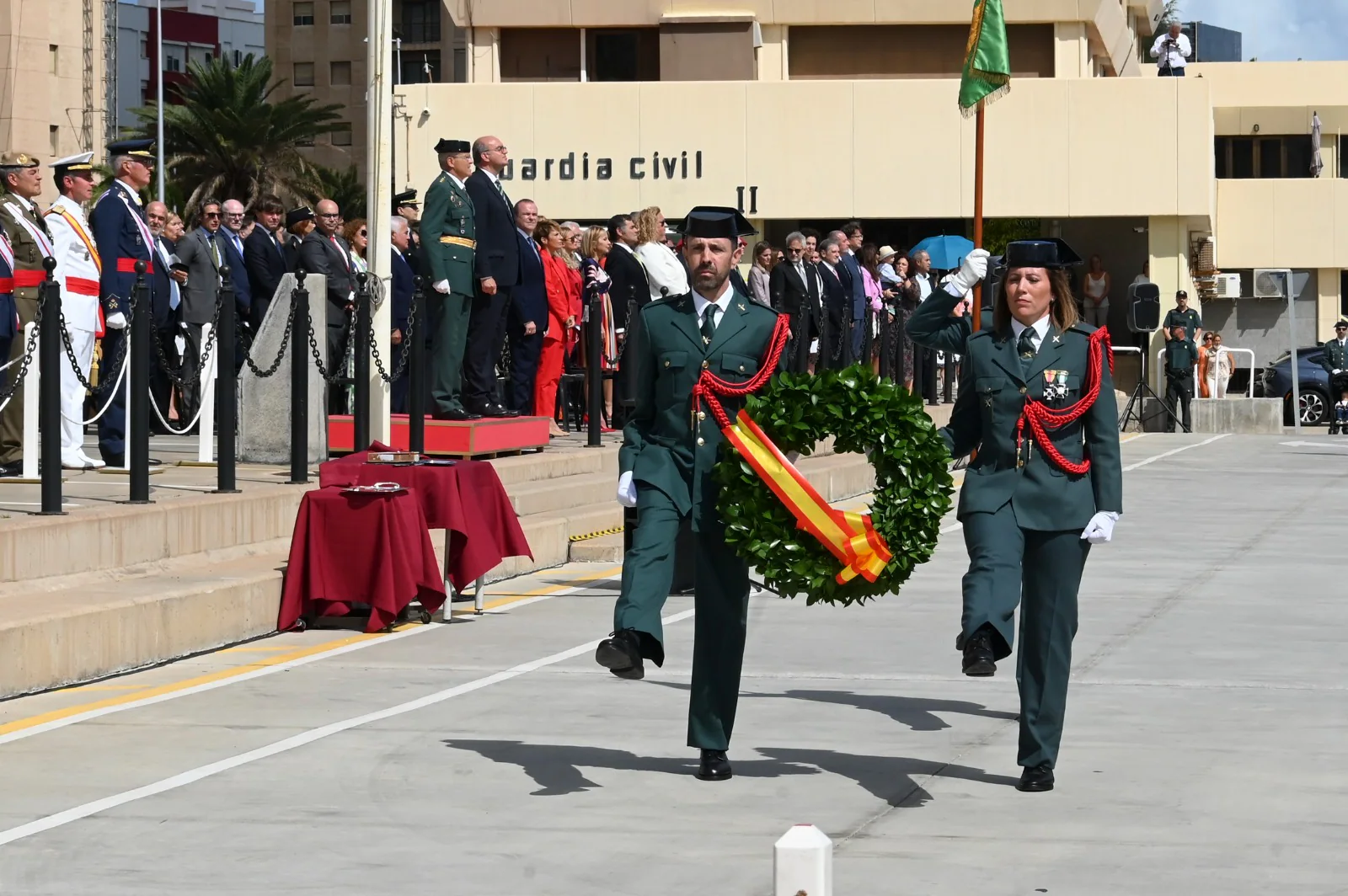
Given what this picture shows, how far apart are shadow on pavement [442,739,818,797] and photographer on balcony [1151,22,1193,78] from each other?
37.9 meters

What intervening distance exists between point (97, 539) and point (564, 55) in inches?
1417

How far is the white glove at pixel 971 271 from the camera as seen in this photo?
26.5ft

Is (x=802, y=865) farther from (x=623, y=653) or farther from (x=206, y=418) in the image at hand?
(x=206, y=418)

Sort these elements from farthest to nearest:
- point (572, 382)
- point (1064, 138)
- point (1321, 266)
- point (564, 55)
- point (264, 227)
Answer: point (1321, 266), point (564, 55), point (1064, 138), point (572, 382), point (264, 227)

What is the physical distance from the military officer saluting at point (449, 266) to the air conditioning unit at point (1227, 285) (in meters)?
37.2

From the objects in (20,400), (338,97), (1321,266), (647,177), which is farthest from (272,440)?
(338,97)

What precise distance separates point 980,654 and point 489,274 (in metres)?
10.1

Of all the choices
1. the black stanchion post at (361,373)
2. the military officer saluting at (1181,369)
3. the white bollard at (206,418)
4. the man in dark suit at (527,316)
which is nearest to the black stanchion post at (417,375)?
the black stanchion post at (361,373)

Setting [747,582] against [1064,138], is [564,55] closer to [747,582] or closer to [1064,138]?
[1064,138]

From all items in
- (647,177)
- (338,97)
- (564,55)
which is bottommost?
(647,177)

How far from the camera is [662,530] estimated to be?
8070 mm

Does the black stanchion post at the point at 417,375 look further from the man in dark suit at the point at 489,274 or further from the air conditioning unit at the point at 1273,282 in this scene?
the air conditioning unit at the point at 1273,282

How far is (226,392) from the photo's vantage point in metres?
13.9

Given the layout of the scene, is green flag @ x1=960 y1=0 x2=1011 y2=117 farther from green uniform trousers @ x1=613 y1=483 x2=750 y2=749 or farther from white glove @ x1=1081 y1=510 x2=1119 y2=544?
green uniform trousers @ x1=613 y1=483 x2=750 y2=749
